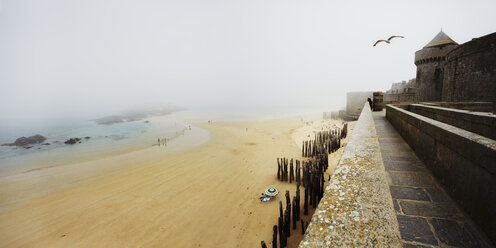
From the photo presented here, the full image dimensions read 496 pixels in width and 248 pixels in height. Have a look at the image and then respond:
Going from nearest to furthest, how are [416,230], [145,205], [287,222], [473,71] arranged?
[416,230] → [287,222] → [145,205] → [473,71]

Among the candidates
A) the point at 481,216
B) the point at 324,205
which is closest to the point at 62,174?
the point at 324,205

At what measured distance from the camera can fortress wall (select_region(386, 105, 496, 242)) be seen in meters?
1.26

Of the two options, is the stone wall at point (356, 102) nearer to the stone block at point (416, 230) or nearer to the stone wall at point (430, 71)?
the stone wall at point (430, 71)

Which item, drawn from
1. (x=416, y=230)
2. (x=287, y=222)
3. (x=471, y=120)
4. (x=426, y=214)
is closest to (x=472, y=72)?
(x=471, y=120)

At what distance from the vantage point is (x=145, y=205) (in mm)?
7957

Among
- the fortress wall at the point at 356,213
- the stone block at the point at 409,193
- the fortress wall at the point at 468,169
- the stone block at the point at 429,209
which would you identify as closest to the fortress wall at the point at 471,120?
the fortress wall at the point at 468,169

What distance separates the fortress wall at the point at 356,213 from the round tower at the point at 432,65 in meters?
25.8

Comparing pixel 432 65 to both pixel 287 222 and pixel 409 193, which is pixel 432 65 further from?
pixel 409 193

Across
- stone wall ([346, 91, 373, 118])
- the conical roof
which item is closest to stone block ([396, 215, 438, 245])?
stone wall ([346, 91, 373, 118])

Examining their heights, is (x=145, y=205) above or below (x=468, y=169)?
below

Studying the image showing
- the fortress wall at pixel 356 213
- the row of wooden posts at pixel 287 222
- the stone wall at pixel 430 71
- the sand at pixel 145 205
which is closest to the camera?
the fortress wall at pixel 356 213

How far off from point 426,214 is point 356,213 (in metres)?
1.32

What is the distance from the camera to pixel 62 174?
13164mm

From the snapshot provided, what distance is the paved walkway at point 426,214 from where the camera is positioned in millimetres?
1469
